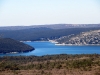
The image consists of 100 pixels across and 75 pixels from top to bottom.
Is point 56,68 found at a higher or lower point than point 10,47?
higher

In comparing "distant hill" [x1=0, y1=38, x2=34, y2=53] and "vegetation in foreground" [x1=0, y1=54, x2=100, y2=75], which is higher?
"vegetation in foreground" [x1=0, y1=54, x2=100, y2=75]

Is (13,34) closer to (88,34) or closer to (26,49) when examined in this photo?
(88,34)

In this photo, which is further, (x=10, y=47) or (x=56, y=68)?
(x=10, y=47)

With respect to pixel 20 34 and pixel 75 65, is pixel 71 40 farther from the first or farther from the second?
pixel 75 65

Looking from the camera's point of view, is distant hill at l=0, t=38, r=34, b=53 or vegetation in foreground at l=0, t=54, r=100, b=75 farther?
distant hill at l=0, t=38, r=34, b=53

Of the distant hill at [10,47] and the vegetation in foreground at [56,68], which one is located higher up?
the vegetation in foreground at [56,68]

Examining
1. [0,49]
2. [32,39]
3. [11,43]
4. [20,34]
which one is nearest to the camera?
[0,49]

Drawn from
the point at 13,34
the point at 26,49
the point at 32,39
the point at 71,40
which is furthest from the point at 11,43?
the point at 13,34

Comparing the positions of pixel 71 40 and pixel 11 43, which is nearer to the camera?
pixel 11 43

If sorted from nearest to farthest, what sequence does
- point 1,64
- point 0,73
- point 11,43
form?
point 0,73 < point 1,64 < point 11,43

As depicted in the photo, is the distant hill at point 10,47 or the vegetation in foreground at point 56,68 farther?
the distant hill at point 10,47
